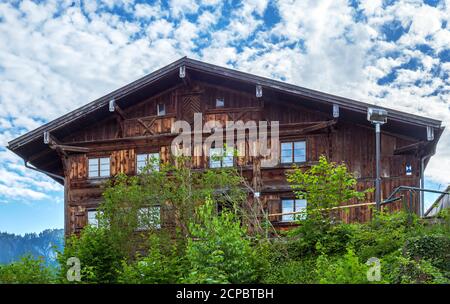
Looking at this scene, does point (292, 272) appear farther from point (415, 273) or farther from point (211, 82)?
point (211, 82)

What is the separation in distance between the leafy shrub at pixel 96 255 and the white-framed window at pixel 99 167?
8.83m

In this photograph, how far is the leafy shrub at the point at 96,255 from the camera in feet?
51.4

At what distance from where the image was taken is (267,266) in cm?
1491

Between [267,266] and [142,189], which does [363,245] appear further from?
[142,189]

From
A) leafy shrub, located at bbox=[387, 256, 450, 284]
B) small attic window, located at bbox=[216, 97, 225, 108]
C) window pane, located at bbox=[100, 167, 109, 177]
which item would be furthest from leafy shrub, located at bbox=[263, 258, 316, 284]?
window pane, located at bbox=[100, 167, 109, 177]

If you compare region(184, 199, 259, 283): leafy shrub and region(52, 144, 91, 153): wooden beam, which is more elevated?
region(52, 144, 91, 153): wooden beam

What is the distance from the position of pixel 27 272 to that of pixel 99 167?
1266cm

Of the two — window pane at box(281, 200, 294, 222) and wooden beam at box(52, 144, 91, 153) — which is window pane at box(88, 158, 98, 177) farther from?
window pane at box(281, 200, 294, 222)

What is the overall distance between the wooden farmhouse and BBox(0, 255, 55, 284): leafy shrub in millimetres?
10502

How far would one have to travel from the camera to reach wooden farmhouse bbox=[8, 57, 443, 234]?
76.3 feet

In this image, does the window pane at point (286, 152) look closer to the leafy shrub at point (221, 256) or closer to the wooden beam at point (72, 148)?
the wooden beam at point (72, 148)

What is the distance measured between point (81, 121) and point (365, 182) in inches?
482

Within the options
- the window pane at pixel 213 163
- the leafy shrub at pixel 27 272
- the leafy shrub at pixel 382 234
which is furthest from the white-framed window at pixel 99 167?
the leafy shrub at pixel 382 234
